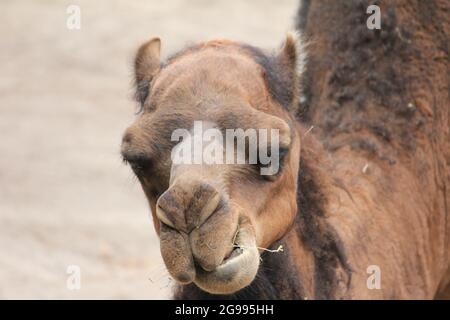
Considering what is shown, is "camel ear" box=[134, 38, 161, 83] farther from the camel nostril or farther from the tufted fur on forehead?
the camel nostril

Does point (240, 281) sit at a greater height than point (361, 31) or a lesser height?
lesser

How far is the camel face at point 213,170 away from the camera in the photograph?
13.4 ft

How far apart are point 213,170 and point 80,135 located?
9.72m

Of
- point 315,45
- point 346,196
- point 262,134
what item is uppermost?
point 315,45

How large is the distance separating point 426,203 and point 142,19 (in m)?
11.3

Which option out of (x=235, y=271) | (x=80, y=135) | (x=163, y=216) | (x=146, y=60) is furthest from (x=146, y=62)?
(x=80, y=135)

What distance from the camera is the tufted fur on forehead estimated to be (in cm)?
484

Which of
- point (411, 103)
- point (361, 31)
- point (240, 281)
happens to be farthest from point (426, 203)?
point (240, 281)

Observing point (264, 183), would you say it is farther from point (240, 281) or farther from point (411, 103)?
point (411, 103)

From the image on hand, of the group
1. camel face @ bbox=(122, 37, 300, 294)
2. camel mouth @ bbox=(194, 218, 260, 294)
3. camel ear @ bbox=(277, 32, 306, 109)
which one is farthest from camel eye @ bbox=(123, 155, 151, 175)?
camel ear @ bbox=(277, 32, 306, 109)

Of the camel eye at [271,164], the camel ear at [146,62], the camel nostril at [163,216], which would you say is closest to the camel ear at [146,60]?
the camel ear at [146,62]

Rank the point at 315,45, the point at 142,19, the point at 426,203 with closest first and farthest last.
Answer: the point at 426,203 < the point at 315,45 < the point at 142,19
